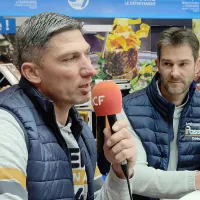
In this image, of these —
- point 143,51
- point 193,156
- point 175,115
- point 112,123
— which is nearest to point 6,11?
point 143,51

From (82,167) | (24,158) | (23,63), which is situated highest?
(23,63)

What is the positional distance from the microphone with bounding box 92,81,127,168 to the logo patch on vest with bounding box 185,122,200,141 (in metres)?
0.95

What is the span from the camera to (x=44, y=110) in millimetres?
1178

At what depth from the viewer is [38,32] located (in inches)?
46.9

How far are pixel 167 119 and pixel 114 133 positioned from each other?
1050 mm

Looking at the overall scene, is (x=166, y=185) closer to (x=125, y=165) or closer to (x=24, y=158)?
(x=125, y=165)

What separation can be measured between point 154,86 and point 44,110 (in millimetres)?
1106

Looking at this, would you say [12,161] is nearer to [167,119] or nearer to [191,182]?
[191,182]

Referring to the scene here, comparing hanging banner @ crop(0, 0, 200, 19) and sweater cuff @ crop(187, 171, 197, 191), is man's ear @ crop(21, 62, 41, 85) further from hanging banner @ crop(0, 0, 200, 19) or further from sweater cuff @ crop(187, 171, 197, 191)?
hanging banner @ crop(0, 0, 200, 19)

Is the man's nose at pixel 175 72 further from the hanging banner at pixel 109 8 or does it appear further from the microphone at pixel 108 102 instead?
the microphone at pixel 108 102

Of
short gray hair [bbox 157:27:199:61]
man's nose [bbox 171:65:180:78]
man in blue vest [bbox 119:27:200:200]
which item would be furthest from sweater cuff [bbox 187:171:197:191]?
short gray hair [bbox 157:27:199:61]

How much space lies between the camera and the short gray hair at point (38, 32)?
119cm

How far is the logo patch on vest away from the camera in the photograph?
2.12m

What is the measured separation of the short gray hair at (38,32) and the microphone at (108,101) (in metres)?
0.20
